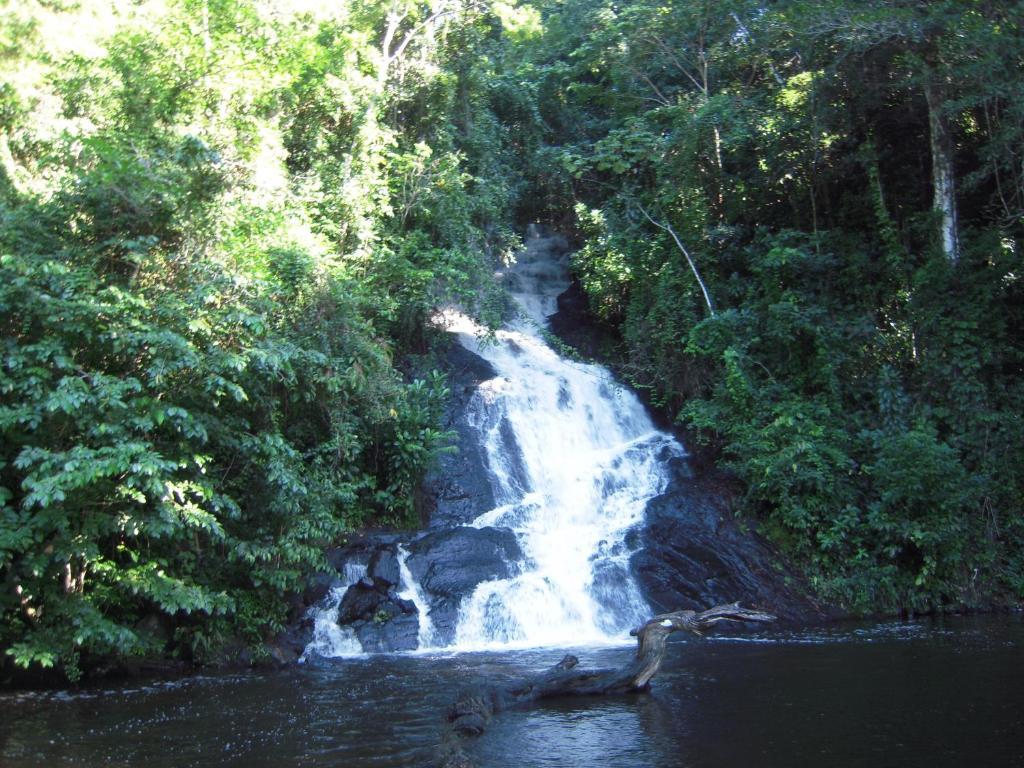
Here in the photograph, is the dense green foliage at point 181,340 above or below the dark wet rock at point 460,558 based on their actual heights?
above

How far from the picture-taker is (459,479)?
1408cm

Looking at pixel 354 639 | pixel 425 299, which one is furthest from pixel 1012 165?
pixel 354 639

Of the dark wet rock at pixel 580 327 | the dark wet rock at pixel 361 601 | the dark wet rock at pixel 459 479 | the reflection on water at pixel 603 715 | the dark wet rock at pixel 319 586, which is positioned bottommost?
the reflection on water at pixel 603 715

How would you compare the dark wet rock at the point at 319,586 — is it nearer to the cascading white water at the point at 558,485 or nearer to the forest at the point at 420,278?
the forest at the point at 420,278

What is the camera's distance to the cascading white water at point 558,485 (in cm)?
1120

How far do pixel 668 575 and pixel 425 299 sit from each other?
7099mm

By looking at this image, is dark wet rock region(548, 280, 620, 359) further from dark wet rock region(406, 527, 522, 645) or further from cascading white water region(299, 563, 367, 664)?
cascading white water region(299, 563, 367, 664)

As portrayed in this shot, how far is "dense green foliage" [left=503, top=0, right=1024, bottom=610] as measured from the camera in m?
12.0

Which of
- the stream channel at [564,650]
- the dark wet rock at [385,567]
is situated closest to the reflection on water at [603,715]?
the stream channel at [564,650]

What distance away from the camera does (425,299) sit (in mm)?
15477

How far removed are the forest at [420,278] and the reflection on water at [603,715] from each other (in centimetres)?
125

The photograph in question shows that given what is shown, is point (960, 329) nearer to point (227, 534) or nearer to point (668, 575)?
point (668, 575)

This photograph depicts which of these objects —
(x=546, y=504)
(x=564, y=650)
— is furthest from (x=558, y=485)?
(x=564, y=650)

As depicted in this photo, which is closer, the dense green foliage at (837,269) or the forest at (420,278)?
the forest at (420,278)
